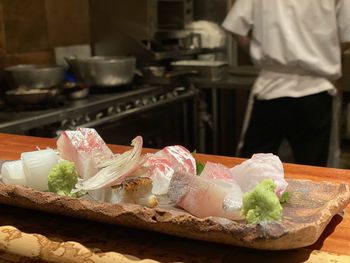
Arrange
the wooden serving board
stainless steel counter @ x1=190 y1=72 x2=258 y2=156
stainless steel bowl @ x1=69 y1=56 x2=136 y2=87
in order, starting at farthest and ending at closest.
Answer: stainless steel counter @ x1=190 y1=72 x2=258 y2=156 < stainless steel bowl @ x1=69 y1=56 x2=136 y2=87 < the wooden serving board

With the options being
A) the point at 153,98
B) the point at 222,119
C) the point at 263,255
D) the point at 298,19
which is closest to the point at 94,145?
the point at 263,255

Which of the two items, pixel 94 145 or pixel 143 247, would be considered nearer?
pixel 143 247

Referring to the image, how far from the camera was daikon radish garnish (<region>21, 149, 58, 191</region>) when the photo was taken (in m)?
1.02

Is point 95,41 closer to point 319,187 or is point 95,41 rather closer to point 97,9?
point 97,9

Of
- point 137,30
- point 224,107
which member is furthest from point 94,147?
point 224,107

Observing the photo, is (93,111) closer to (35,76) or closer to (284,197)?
(35,76)

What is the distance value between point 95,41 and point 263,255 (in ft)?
10.2

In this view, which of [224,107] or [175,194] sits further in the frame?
[224,107]

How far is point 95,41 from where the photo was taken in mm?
3736

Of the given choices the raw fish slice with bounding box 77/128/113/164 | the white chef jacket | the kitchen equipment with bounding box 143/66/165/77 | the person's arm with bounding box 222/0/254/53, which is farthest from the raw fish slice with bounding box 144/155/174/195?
the kitchen equipment with bounding box 143/66/165/77

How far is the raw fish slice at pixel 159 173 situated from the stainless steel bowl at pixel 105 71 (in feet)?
6.54

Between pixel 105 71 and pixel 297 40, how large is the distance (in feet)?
3.63

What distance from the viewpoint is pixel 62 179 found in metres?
0.97

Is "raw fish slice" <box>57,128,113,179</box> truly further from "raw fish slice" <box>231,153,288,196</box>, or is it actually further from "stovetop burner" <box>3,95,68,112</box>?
"stovetop burner" <box>3,95,68,112</box>
